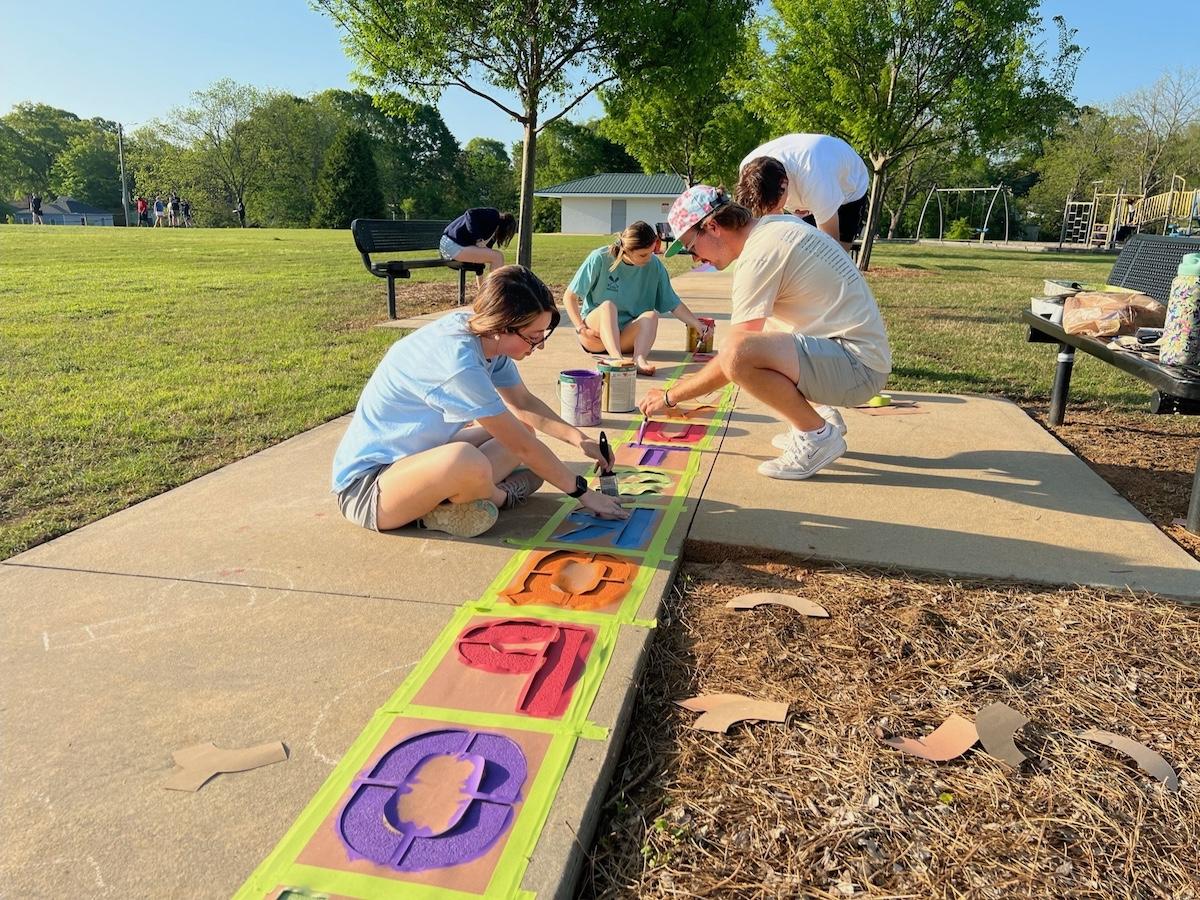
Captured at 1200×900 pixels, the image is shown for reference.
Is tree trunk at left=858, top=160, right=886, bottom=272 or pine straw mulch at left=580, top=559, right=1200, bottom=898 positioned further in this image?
tree trunk at left=858, top=160, right=886, bottom=272

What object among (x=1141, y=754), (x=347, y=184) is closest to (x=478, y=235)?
(x=1141, y=754)

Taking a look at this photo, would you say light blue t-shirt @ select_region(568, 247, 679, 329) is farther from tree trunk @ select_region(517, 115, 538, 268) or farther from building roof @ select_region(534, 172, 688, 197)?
building roof @ select_region(534, 172, 688, 197)

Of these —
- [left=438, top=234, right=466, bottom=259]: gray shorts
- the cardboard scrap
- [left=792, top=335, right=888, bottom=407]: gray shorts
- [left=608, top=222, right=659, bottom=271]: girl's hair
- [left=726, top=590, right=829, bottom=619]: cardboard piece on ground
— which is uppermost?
[left=608, top=222, right=659, bottom=271]: girl's hair

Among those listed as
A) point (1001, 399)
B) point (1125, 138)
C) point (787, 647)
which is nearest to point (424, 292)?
point (1001, 399)

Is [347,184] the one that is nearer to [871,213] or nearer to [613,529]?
[871,213]

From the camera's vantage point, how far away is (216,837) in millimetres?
1670

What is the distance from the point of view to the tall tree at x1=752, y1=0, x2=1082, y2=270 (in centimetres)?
1617

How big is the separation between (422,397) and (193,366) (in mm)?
4014

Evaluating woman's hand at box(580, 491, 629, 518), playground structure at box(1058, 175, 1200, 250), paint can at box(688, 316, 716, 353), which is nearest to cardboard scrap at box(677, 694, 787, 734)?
woman's hand at box(580, 491, 629, 518)

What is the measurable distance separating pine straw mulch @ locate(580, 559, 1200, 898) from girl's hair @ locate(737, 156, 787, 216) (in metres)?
2.04

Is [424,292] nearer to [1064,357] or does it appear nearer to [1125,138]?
[1064,357]

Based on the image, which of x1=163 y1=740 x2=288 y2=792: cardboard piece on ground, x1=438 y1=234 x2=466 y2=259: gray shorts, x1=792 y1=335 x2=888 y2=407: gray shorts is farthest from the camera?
x1=438 y1=234 x2=466 y2=259: gray shorts

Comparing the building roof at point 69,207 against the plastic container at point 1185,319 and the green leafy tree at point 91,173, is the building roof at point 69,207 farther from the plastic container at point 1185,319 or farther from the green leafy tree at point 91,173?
the plastic container at point 1185,319

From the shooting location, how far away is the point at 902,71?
56.0 feet
